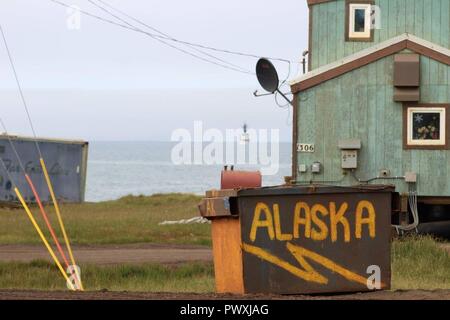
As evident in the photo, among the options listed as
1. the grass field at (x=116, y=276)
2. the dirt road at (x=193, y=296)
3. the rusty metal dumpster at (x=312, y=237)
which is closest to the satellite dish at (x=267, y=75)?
the grass field at (x=116, y=276)

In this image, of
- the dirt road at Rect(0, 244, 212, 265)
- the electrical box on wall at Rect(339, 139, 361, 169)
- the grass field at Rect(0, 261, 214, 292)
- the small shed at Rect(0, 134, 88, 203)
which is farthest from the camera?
the small shed at Rect(0, 134, 88, 203)

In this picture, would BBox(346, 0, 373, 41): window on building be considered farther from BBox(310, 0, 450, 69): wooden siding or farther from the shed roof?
the shed roof

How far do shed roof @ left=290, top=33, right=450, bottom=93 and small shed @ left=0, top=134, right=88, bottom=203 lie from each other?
17.1m

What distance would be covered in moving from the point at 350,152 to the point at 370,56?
218 cm

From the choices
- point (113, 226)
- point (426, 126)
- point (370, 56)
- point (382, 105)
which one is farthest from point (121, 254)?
point (113, 226)

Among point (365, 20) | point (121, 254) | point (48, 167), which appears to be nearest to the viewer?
point (121, 254)

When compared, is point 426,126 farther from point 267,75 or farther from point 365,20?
point 267,75

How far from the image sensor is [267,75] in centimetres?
2406

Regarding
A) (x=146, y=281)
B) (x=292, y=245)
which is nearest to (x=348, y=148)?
(x=146, y=281)

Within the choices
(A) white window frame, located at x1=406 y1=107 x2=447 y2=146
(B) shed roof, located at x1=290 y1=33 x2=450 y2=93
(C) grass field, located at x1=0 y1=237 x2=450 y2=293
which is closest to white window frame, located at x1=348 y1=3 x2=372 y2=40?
(B) shed roof, located at x1=290 y1=33 x2=450 y2=93

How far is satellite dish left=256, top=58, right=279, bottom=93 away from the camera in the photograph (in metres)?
23.8

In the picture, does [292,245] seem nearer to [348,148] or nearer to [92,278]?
[92,278]

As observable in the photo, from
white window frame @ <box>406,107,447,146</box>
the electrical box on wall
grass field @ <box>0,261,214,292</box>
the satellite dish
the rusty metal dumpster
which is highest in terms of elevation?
the satellite dish
